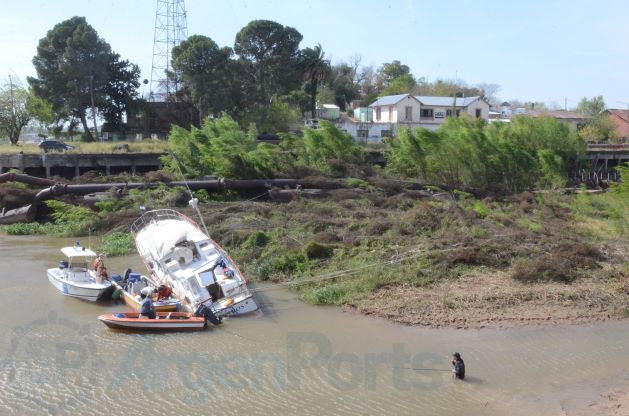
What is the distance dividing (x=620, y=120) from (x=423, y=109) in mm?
26405

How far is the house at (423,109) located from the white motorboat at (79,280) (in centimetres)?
4646

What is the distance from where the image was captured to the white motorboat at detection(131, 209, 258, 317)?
54.9 feet

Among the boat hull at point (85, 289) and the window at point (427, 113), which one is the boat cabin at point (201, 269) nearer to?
the boat hull at point (85, 289)

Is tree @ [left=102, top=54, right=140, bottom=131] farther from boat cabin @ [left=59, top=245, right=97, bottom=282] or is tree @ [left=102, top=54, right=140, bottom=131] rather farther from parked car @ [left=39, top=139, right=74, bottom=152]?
boat cabin @ [left=59, top=245, right=97, bottom=282]

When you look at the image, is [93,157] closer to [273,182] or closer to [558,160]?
[273,182]

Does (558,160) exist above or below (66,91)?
below

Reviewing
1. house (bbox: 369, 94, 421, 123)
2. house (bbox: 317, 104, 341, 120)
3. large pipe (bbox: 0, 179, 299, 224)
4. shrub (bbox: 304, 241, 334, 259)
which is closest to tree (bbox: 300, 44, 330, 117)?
house (bbox: 317, 104, 341, 120)

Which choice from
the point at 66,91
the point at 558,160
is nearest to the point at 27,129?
the point at 66,91

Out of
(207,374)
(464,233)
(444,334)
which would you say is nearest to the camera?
(207,374)

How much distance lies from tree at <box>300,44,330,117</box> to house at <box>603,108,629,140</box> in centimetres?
3299

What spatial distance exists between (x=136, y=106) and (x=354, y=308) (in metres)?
46.0

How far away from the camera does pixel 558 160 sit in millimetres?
39469

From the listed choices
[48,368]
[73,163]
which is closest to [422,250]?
[48,368]

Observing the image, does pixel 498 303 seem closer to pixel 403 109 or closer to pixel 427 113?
pixel 403 109
